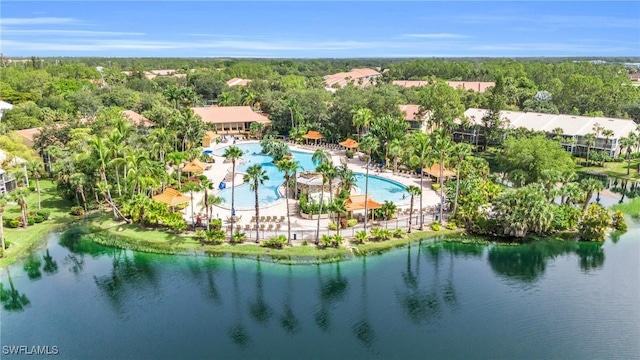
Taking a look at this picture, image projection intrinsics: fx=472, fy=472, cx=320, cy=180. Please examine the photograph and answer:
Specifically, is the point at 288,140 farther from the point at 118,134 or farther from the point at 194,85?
the point at 194,85

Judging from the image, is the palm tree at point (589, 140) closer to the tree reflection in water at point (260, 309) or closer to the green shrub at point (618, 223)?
the green shrub at point (618, 223)

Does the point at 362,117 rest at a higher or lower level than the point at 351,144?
higher

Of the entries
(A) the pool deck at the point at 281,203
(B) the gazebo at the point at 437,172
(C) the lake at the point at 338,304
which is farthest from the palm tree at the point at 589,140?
(C) the lake at the point at 338,304

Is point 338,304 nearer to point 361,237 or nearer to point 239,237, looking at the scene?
point 361,237

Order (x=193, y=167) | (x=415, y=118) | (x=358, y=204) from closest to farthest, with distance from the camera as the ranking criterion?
(x=358, y=204) → (x=193, y=167) → (x=415, y=118)

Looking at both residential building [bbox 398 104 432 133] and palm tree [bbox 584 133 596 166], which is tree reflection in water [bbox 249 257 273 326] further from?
residential building [bbox 398 104 432 133]

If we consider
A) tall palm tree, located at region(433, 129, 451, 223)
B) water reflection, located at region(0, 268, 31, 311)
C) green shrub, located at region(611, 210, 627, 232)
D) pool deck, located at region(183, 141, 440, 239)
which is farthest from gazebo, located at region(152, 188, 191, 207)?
green shrub, located at region(611, 210, 627, 232)

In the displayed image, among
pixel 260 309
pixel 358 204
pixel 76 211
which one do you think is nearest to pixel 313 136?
pixel 358 204
